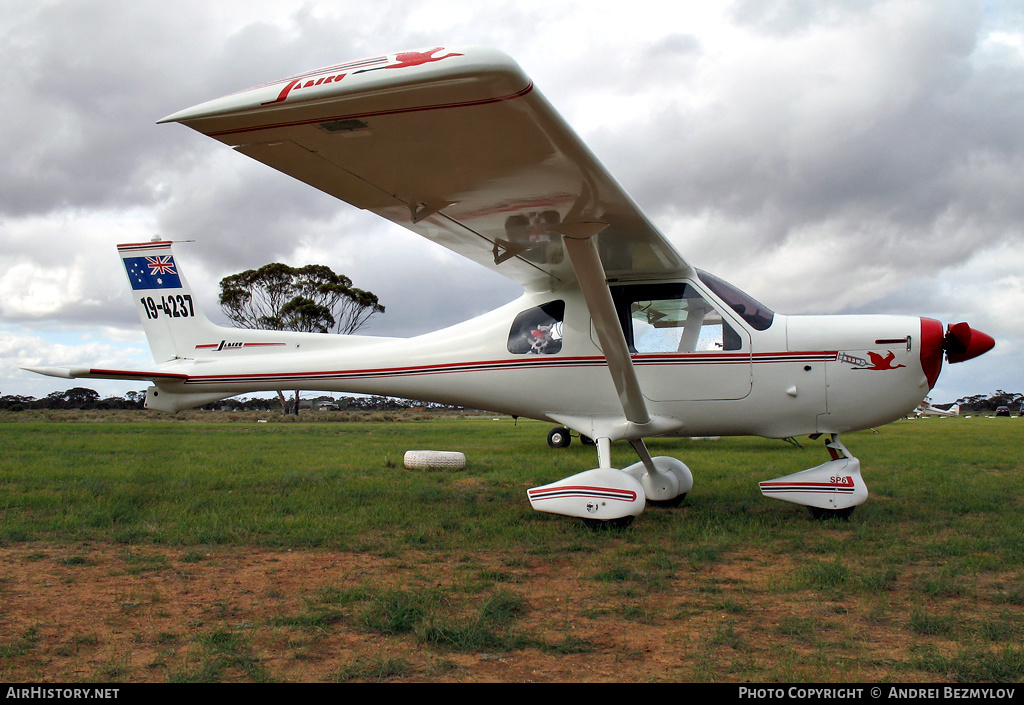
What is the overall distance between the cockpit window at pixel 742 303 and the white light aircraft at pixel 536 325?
0.05 ft

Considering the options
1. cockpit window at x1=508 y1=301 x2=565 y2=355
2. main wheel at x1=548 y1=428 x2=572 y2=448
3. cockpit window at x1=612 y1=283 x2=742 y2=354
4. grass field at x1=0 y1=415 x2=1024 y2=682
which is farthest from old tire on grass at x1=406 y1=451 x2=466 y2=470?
main wheel at x1=548 y1=428 x2=572 y2=448

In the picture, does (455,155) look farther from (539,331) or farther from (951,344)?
(951,344)

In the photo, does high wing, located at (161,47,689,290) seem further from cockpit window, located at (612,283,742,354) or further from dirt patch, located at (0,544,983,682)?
dirt patch, located at (0,544,983,682)

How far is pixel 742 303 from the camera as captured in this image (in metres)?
6.34

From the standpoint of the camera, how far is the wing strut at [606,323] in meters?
5.11

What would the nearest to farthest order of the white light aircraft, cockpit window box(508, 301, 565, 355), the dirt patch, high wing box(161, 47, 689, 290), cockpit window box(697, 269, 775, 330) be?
the dirt patch < high wing box(161, 47, 689, 290) < the white light aircraft < cockpit window box(697, 269, 775, 330) < cockpit window box(508, 301, 565, 355)

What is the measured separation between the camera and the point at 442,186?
14.3ft

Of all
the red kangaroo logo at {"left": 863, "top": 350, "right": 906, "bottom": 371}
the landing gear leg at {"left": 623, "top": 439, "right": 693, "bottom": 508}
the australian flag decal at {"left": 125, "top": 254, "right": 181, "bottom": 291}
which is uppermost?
the australian flag decal at {"left": 125, "top": 254, "right": 181, "bottom": 291}

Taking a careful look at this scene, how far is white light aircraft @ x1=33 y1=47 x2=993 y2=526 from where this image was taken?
10.8ft

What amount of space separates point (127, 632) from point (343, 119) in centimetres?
274

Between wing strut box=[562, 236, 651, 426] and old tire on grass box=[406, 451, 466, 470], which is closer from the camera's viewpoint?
wing strut box=[562, 236, 651, 426]

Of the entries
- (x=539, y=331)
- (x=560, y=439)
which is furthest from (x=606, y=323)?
(x=560, y=439)

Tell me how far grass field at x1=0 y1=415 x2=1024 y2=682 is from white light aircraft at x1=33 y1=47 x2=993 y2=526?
84 cm

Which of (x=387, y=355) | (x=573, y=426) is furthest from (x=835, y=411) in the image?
(x=387, y=355)
